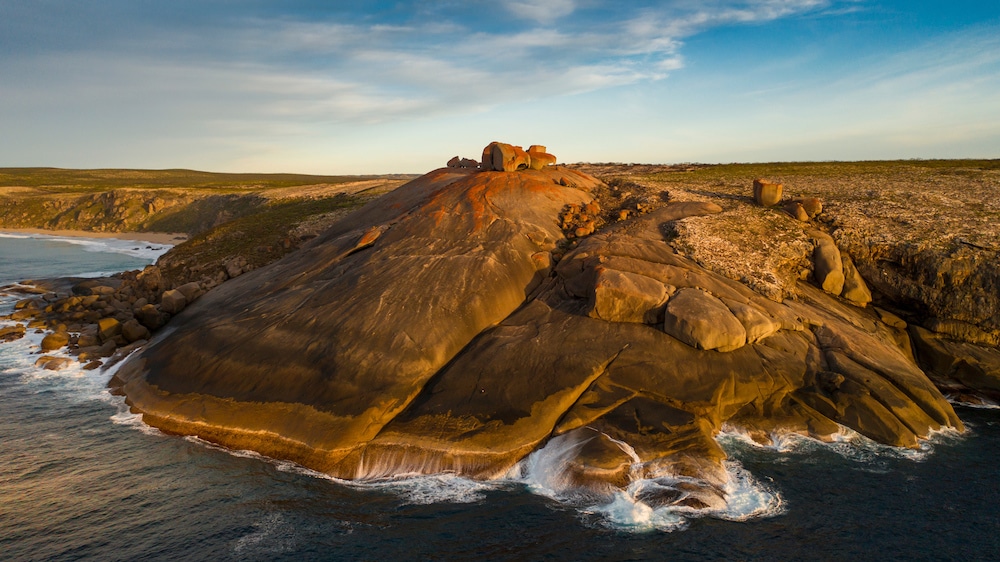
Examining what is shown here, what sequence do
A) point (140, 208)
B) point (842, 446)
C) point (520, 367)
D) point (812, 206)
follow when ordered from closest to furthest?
point (842, 446), point (520, 367), point (812, 206), point (140, 208)

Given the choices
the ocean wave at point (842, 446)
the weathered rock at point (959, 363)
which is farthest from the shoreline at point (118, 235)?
the weathered rock at point (959, 363)

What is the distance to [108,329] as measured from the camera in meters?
36.7

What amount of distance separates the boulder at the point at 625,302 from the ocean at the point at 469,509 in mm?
6990

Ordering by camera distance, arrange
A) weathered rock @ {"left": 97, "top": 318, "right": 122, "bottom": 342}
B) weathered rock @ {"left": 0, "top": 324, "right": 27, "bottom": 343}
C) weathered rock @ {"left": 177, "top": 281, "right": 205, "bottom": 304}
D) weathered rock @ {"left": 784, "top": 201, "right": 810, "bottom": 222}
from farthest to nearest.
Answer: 1. weathered rock @ {"left": 177, "top": 281, "right": 205, "bottom": 304}
2. weathered rock @ {"left": 784, "top": 201, "right": 810, "bottom": 222}
3. weathered rock @ {"left": 0, "top": 324, "right": 27, "bottom": 343}
4. weathered rock @ {"left": 97, "top": 318, "right": 122, "bottom": 342}

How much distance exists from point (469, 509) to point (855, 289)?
27.3m

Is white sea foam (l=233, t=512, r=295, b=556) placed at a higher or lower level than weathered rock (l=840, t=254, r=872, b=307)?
lower

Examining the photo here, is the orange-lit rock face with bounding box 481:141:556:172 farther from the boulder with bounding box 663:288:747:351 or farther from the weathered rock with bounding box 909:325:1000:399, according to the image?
the weathered rock with bounding box 909:325:1000:399

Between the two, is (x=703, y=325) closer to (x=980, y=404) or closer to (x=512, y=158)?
(x=980, y=404)

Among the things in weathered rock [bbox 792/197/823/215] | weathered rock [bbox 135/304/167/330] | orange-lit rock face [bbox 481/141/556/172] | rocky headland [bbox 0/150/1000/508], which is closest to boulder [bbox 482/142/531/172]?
orange-lit rock face [bbox 481/141/556/172]

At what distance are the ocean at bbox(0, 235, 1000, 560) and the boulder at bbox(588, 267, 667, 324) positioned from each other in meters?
6.99

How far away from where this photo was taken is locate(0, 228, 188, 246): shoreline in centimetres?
10356

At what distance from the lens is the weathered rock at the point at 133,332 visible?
36.1m

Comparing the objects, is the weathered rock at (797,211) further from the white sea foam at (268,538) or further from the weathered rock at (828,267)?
the white sea foam at (268,538)

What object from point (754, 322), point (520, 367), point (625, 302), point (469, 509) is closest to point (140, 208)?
point (520, 367)
